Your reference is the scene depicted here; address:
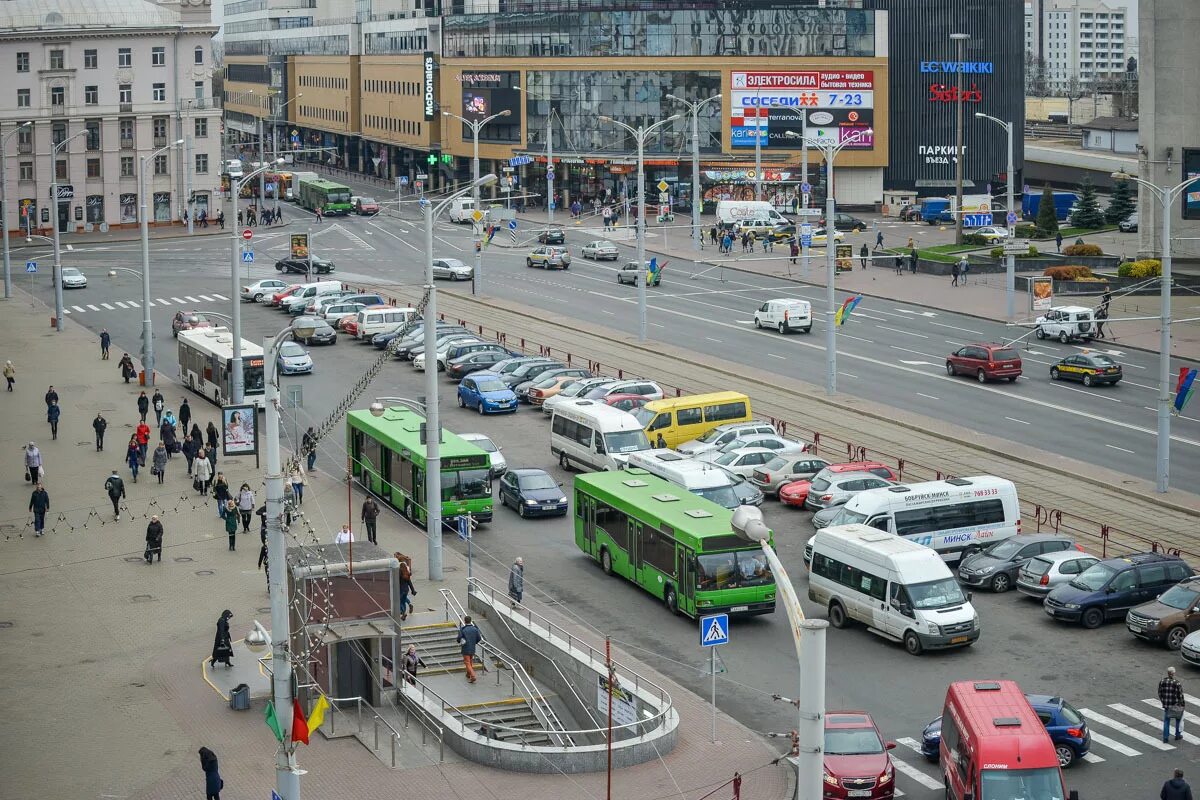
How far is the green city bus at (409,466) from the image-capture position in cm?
4688

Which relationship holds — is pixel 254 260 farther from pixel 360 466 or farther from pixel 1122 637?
pixel 1122 637

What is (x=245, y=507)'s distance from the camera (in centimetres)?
4709

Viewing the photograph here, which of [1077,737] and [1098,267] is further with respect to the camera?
[1098,267]

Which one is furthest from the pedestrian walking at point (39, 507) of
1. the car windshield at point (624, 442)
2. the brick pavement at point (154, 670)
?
the car windshield at point (624, 442)

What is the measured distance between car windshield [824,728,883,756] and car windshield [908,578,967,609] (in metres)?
7.85

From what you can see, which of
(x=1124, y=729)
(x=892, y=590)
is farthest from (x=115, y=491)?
(x=1124, y=729)

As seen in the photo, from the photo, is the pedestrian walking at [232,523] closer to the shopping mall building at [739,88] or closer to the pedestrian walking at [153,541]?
the pedestrian walking at [153,541]

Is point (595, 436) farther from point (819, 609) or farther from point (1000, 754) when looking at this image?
point (1000, 754)

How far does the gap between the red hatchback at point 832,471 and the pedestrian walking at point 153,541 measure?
17.2 metres

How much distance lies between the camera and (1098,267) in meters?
98.0

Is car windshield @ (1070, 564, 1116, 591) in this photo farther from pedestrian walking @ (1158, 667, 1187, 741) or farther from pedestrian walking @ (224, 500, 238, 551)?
pedestrian walking @ (224, 500, 238, 551)

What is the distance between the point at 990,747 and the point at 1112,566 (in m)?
13.7

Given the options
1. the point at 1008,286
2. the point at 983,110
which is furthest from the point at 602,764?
the point at 983,110

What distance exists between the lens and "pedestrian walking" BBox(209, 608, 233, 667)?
35219 mm
